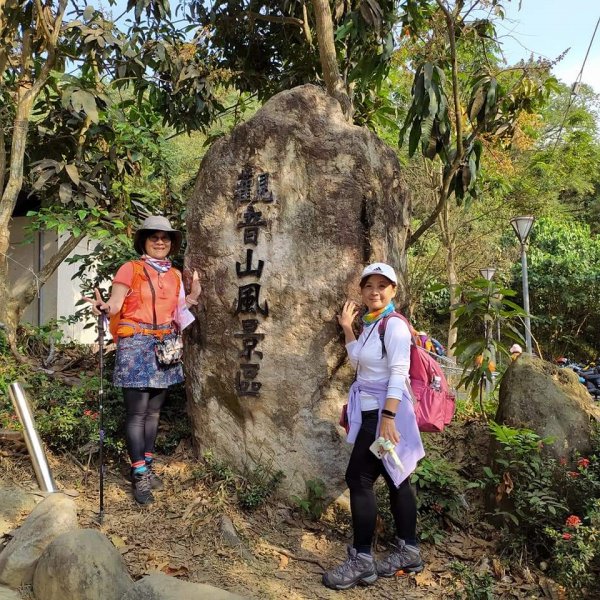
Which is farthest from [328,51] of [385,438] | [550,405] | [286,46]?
[385,438]

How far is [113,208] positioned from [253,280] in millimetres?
3015

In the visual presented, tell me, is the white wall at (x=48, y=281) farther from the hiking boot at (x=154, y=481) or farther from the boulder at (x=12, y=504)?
the hiking boot at (x=154, y=481)

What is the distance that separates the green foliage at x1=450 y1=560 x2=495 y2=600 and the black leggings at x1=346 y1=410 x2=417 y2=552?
0.33 metres

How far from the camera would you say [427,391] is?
353 cm

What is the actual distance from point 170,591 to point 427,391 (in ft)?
5.76

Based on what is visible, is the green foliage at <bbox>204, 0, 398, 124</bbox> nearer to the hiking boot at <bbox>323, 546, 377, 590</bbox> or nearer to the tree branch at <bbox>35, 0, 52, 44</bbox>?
the tree branch at <bbox>35, 0, 52, 44</bbox>

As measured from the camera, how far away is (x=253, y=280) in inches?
173

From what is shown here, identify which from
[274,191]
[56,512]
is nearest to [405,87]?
[274,191]

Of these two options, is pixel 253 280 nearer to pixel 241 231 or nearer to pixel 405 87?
pixel 241 231

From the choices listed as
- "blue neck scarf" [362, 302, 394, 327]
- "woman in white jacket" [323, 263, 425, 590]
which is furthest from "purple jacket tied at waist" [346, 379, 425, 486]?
"blue neck scarf" [362, 302, 394, 327]

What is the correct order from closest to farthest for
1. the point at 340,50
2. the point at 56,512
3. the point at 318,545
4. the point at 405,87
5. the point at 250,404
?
the point at 56,512 < the point at 318,545 < the point at 250,404 < the point at 340,50 < the point at 405,87

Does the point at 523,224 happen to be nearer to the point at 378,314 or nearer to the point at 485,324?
the point at 485,324

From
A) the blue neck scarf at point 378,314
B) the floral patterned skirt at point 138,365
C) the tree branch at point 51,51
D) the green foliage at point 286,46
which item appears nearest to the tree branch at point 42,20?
the tree branch at point 51,51

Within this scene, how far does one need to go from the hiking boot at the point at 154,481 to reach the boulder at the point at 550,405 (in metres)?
2.56
